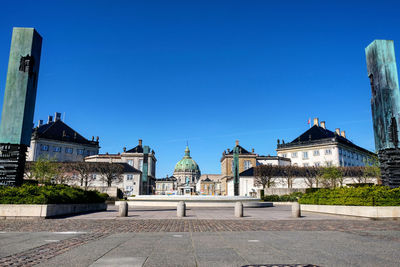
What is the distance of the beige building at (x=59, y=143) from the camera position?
78.9 meters

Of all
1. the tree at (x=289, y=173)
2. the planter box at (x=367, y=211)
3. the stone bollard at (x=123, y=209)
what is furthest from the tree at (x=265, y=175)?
the stone bollard at (x=123, y=209)

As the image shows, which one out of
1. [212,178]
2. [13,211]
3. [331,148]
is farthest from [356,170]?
[212,178]

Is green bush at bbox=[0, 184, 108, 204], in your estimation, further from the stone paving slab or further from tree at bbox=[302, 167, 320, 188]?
tree at bbox=[302, 167, 320, 188]

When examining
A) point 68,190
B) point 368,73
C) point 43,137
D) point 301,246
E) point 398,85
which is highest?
point 43,137

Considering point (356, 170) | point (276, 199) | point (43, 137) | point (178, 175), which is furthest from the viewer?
point (178, 175)

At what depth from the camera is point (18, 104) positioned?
18438 millimetres

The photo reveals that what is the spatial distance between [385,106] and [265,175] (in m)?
45.9

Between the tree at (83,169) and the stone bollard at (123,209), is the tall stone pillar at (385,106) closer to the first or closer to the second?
the stone bollard at (123,209)

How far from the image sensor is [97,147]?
96500 mm

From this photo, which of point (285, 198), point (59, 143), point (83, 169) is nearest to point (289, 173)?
point (285, 198)

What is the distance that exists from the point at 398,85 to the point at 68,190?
23.0 meters

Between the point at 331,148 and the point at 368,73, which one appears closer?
the point at 368,73

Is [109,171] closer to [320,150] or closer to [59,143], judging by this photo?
[59,143]

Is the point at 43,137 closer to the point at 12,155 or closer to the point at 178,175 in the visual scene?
the point at 12,155
